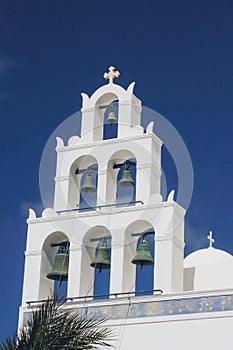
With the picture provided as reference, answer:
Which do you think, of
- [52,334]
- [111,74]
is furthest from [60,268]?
[52,334]

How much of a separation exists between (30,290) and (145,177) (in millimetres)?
3833

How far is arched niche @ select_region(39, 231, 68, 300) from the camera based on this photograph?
23359mm

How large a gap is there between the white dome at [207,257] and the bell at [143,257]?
1301 millimetres

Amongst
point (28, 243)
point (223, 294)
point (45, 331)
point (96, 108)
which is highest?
point (96, 108)

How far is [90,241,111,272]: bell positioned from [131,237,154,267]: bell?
2.40 feet

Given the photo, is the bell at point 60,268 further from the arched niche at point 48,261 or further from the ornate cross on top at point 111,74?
the ornate cross on top at point 111,74

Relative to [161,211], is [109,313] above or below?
below

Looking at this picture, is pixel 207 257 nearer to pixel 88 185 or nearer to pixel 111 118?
pixel 88 185

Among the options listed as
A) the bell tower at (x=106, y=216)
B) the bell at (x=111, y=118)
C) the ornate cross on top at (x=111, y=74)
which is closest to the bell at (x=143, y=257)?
the bell tower at (x=106, y=216)

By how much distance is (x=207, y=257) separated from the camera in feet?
78.1

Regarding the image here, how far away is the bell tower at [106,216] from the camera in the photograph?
73.6ft

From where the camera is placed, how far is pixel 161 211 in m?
22.4

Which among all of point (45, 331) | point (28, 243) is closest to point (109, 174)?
point (28, 243)

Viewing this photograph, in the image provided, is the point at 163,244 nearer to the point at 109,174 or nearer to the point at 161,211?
the point at 161,211
